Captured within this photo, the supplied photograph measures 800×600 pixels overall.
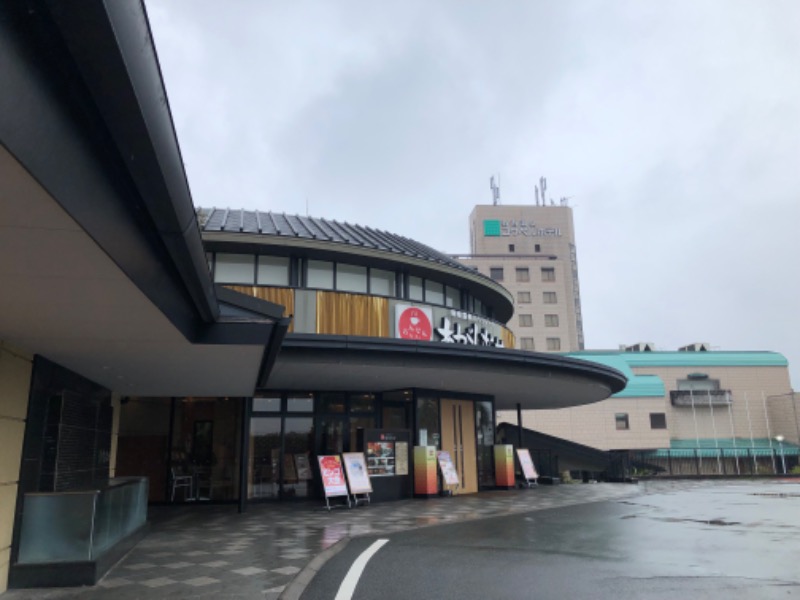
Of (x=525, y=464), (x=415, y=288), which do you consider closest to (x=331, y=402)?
(x=415, y=288)

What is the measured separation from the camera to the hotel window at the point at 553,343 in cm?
7331

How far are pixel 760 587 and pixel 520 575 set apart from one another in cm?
251

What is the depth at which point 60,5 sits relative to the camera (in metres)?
2.27

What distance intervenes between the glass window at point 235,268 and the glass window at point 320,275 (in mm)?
1553

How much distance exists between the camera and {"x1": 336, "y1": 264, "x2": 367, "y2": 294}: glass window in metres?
18.2

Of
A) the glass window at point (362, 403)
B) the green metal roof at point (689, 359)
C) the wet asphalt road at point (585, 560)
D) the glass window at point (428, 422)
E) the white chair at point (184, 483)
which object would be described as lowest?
the wet asphalt road at point (585, 560)

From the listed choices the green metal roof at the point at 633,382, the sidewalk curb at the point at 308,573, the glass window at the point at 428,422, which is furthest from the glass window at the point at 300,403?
the green metal roof at the point at 633,382

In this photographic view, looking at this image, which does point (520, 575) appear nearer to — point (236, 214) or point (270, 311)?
point (270, 311)

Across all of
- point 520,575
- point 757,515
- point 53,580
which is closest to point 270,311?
point 53,580

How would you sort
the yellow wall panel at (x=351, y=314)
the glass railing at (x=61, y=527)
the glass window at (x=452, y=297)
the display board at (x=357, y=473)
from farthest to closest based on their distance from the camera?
1. the glass window at (x=452, y=297)
2. the yellow wall panel at (x=351, y=314)
3. the display board at (x=357, y=473)
4. the glass railing at (x=61, y=527)

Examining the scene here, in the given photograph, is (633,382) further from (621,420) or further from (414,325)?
(414,325)

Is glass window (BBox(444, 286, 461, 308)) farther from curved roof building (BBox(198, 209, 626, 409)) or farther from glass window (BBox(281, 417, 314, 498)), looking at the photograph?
glass window (BBox(281, 417, 314, 498))

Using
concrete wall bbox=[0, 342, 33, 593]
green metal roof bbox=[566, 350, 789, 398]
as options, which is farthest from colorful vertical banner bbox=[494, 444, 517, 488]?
green metal roof bbox=[566, 350, 789, 398]

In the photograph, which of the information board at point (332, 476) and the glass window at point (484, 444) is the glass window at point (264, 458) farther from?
the glass window at point (484, 444)
